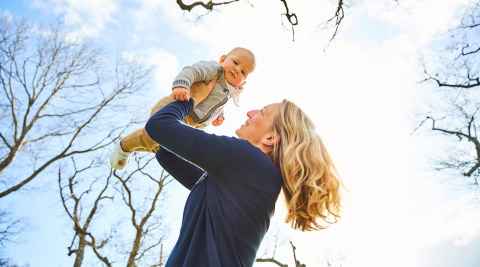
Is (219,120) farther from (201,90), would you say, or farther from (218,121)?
(201,90)

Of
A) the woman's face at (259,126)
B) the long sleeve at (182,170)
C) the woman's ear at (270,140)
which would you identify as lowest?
the long sleeve at (182,170)

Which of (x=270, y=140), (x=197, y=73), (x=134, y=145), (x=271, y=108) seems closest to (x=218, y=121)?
(x=197, y=73)

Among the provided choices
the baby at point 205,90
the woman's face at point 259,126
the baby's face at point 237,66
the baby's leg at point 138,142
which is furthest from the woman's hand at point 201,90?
the woman's face at point 259,126

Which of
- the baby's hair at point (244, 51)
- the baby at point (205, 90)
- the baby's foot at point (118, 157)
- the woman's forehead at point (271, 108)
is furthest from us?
the baby's hair at point (244, 51)

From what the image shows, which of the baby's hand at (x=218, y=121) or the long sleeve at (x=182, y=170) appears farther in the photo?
the baby's hand at (x=218, y=121)

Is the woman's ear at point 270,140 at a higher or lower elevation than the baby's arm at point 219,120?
lower

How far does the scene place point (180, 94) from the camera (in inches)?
86.4

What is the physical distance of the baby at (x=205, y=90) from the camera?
2.51m

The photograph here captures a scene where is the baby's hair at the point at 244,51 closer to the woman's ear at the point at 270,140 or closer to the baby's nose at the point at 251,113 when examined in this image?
the baby's nose at the point at 251,113

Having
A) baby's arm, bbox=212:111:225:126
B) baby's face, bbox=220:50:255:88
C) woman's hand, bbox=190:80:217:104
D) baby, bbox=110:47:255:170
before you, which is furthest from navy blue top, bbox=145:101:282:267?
baby's arm, bbox=212:111:225:126

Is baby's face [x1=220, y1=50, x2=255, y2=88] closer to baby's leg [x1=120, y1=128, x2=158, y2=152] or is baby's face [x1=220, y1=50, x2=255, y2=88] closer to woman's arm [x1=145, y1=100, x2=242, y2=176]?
baby's leg [x1=120, y1=128, x2=158, y2=152]

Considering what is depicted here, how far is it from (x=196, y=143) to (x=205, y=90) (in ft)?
4.38

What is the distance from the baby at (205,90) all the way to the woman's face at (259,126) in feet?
1.29

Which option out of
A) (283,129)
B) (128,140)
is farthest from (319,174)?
(128,140)
